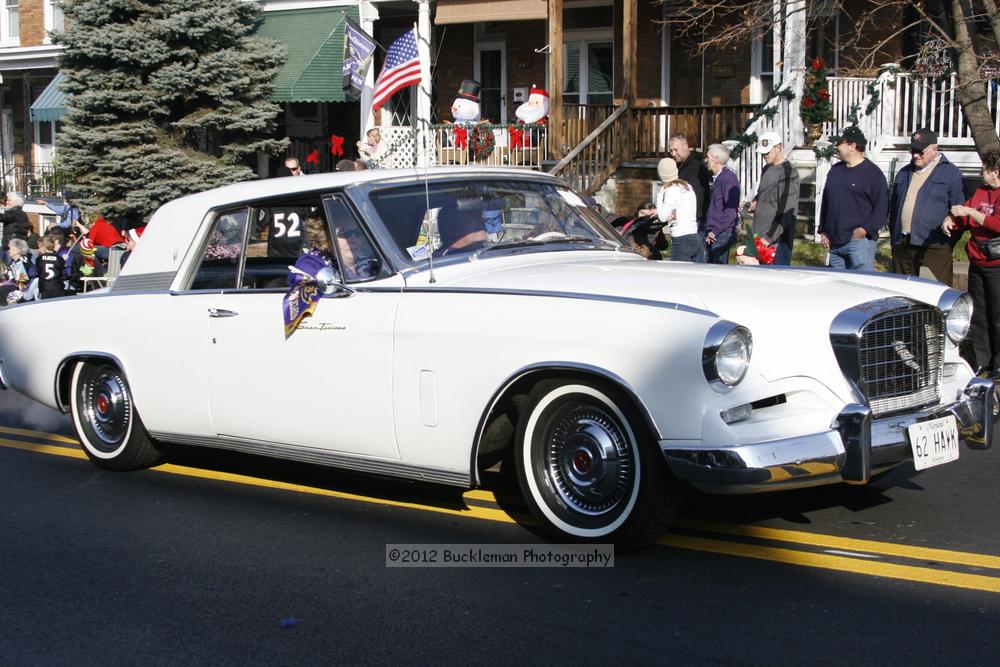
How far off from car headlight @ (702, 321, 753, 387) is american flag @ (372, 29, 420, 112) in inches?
578

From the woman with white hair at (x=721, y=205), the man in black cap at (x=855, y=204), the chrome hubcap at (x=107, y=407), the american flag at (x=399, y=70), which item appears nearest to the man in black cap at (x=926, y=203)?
the man in black cap at (x=855, y=204)

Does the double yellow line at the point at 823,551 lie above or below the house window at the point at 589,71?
below

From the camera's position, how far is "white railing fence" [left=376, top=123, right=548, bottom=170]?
1966 centimetres

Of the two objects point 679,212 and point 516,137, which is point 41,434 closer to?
point 679,212

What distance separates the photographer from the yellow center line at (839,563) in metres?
4.62

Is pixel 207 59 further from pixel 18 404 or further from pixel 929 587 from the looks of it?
pixel 929 587

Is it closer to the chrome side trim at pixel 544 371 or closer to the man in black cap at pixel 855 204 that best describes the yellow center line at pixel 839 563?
the chrome side trim at pixel 544 371

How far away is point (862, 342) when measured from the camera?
486 cm

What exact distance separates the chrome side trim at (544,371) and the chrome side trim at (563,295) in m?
0.31

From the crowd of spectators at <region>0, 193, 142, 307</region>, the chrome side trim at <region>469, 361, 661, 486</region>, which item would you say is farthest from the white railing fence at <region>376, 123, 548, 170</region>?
Result: the chrome side trim at <region>469, 361, 661, 486</region>

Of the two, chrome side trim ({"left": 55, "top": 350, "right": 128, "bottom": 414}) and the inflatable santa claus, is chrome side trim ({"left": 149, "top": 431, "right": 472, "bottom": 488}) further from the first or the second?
the inflatable santa claus

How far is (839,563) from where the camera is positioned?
191 inches

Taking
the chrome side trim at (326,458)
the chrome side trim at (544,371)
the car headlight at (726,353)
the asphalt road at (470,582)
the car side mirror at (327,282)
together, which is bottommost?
the asphalt road at (470,582)

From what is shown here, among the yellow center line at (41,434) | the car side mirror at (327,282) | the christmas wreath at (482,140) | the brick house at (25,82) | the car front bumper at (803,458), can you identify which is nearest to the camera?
the car front bumper at (803,458)
